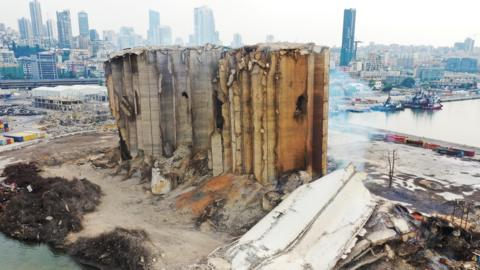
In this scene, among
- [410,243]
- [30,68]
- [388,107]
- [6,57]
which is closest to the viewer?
[410,243]

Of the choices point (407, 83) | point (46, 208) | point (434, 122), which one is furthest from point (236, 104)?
point (407, 83)

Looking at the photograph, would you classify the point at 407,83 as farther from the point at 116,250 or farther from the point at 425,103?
the point at 116,250

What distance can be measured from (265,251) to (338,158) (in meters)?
20.2

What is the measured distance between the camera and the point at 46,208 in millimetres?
21000

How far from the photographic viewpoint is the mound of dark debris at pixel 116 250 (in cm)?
1642

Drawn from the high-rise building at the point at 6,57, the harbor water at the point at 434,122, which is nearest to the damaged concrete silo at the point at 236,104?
the harbor water at the point at 434,122

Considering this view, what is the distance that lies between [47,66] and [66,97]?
73.3 m

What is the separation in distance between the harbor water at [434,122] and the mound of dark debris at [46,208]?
1782 inches

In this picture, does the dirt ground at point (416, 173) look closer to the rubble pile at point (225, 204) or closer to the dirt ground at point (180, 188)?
the dirt ground at point (180, 188)

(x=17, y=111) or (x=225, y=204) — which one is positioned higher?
(x=225, y=204)

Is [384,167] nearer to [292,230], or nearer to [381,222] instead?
[381,222]

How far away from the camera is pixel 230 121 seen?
22.0 metres

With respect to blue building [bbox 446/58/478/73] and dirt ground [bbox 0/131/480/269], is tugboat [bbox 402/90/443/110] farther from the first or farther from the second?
blue building [bbox 446/58/478/73]

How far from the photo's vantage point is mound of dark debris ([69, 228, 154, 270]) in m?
16.4
